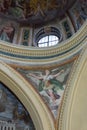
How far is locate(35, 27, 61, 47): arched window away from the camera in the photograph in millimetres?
16406

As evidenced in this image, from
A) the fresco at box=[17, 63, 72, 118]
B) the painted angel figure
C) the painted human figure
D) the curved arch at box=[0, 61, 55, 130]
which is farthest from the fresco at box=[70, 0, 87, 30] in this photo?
the curved arch at box=[0, 61, 55, 130]

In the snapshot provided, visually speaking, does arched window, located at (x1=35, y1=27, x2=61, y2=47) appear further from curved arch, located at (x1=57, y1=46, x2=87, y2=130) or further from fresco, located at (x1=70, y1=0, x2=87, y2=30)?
curved arch, located at (x1=57, y1=46, x2=87, y2=130)

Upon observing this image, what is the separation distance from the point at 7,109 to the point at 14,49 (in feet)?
7.41

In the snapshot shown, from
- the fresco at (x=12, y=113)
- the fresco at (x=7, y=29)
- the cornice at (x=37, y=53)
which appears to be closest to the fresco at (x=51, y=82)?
the cornice at (x=37, y=53)

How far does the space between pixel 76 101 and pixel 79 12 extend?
3348mm

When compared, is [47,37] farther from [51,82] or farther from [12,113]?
[12,113]

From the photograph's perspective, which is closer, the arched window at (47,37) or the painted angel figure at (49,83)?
the painted angel figure at (49,83)

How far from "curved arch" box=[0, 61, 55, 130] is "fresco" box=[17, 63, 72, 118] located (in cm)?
23

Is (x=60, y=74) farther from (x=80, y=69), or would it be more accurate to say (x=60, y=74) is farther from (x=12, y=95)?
(x=12, y=95)

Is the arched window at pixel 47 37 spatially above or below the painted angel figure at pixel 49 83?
above

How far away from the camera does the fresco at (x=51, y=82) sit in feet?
48.9

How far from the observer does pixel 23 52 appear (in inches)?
612

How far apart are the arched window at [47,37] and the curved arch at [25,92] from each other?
79.1 inches

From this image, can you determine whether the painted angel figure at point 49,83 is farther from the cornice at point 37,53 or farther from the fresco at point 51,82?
the cornice at point 37,53
